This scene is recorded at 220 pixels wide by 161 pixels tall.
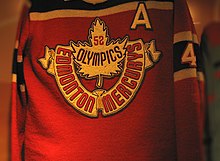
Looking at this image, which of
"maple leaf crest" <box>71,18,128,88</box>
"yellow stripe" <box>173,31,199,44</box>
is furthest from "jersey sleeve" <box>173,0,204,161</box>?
"maple leaf crest" <box>71,18,128,88</box>

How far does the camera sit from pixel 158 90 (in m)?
0.67

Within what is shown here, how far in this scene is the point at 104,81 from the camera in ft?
2.31

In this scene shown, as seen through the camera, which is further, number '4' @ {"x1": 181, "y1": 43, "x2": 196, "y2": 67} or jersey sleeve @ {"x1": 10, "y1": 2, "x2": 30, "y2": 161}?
jersey sleeve @ {"x1": 10, "y1": 2, "x2": 30, "y2": 161}

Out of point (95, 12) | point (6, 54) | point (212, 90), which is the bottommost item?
point (212, 90)

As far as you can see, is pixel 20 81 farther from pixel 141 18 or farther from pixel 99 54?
pixel 141 18

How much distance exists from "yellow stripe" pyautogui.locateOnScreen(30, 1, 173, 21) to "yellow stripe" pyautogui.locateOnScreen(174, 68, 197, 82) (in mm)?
169

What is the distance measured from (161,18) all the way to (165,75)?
15 cm

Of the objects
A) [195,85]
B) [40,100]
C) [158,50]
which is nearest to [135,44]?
[158,50]

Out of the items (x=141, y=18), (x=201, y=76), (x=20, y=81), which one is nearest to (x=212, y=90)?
(x=201, y=76)

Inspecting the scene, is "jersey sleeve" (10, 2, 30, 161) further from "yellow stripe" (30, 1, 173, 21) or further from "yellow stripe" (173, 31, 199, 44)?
"yellow stripe" (173, 31, 199, 44)

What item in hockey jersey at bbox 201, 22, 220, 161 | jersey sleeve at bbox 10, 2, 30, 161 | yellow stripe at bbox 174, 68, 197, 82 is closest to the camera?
hockey jersey at bbox 201, 22, 220, 161

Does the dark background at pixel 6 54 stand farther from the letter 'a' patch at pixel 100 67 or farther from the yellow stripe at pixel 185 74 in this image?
the yellow stripe at pixel 185 74

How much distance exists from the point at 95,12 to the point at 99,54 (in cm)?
12

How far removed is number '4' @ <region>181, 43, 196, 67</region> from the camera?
63 centimetres
